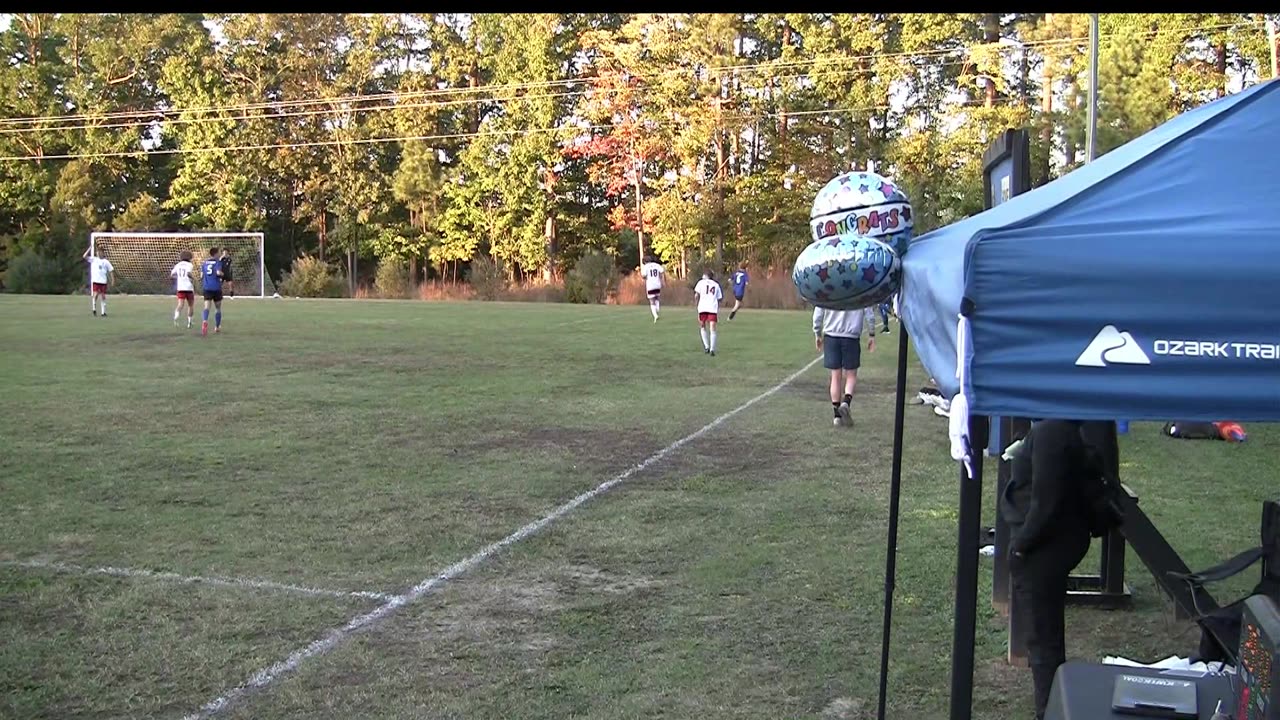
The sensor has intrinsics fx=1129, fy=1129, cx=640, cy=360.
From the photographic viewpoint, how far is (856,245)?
3725mm

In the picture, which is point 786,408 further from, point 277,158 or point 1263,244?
point 277,158

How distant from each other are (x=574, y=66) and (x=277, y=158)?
18099 millimetres

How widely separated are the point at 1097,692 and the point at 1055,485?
1.54m

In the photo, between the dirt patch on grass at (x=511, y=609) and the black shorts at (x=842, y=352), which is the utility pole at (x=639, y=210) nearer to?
the black shorts at (x=842, y=352)

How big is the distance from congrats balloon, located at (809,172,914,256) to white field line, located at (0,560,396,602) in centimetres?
316

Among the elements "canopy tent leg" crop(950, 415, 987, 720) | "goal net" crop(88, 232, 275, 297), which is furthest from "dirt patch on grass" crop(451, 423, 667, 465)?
"goal net" crop(88, 232, 275, 297)

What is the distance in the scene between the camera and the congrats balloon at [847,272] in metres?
3.69

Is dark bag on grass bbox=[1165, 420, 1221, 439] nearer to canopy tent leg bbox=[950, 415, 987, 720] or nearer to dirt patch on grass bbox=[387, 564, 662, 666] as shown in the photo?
dirt patch on grass bbox=[387, 564, 662, 666]

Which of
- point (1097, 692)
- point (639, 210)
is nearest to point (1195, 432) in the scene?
point (1097, 692)

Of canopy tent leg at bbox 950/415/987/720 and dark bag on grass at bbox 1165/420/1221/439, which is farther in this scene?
dark bag on grass at bbox 1165/420/1221/439

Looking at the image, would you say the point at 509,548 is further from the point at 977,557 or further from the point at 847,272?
the point at 977,557

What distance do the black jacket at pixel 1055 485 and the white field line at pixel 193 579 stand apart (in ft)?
10.8

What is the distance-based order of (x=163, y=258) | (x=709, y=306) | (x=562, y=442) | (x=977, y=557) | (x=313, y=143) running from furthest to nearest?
(x=313, y=143)
(x=163, y=258)
(x=709, y=306)
(x=562, y=442)
(x=977, y=557)

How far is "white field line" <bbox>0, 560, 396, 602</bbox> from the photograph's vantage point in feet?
19.6
